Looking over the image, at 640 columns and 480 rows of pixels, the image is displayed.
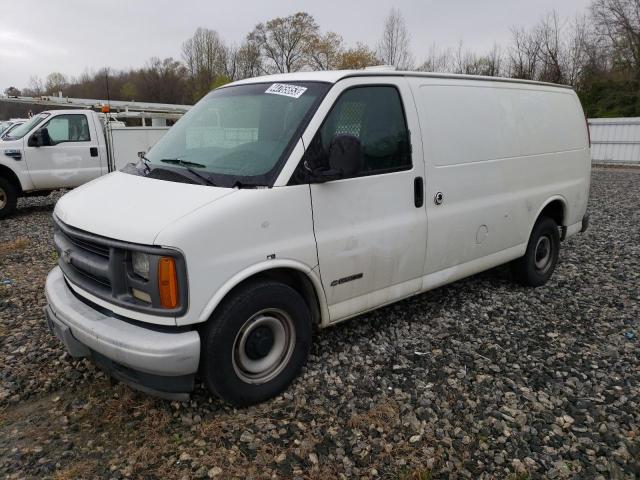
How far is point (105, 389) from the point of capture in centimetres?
345

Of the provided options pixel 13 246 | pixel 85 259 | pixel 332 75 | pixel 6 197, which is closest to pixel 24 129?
pixel 6 197

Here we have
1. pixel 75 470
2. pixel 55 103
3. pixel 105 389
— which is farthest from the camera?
pixel 55 103

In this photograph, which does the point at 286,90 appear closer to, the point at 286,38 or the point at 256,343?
the point at 256,343

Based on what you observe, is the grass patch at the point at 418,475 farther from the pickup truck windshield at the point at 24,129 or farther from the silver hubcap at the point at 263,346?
the pickup truck windshield at the point at 24,129

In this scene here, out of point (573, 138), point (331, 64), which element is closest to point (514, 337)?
point (573, 138)

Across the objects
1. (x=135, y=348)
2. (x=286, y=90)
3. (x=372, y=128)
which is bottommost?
(x=135, y=348)

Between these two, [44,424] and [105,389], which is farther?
[105,389]

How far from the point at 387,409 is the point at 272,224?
1433 mm

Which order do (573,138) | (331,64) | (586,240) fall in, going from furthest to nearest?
(331,64)
(586,240)
(573,138)

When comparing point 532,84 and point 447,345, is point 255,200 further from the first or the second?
point 532,84

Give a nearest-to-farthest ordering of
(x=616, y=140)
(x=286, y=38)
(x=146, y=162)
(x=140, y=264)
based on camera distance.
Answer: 1. (x=140, y=264)
2. (x=146, y=162)
3. (x=616, y=140)
4. (x=286, y=38)

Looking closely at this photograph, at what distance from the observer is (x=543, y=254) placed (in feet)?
18.6

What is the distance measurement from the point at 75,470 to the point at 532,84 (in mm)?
5303

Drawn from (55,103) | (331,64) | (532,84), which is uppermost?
(331,64)
